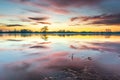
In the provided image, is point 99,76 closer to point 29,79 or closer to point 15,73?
point 29,79

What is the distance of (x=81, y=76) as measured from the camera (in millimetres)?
9445

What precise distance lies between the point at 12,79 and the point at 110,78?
13.4 ft

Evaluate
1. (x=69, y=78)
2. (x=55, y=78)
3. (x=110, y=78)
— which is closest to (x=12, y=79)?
(x=55, y=78)

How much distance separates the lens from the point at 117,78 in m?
9.20

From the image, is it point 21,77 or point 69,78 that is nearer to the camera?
point 69,78

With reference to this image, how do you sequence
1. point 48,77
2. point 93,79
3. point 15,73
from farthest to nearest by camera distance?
point 15,73 < point 48,77 < point 93,79

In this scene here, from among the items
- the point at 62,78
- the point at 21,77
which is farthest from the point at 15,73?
the point at 62,78

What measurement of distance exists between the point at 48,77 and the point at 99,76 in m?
2.20

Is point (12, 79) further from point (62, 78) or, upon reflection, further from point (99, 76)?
point (99, 76)

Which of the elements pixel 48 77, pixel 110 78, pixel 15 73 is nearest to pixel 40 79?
pixel 48 77

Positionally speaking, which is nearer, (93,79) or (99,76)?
(93,79)

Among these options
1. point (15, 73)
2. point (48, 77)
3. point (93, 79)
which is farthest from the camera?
point (15, 73)

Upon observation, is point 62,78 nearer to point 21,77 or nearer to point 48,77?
point 48,77

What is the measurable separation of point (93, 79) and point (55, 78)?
5.10 ft
